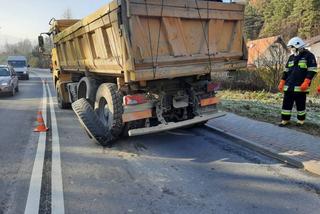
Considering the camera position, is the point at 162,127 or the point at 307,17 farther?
the point at 307,17

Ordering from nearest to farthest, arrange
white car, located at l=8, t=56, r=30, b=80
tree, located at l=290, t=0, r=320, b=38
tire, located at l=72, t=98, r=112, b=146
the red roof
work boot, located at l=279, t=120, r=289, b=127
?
tire, located at l=72, t=98, r=112, b=146 → work boot, located at l=279, t=120, r=289, b=127 → the red roof → white car, located at l=8, t=56, r=30, b=80 → tree, located at l=290, t=0, r=320, b=38

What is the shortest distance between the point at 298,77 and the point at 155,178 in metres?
4.19

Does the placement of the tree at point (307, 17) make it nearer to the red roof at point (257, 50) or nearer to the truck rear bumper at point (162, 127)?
the red roof at point (257, 50)

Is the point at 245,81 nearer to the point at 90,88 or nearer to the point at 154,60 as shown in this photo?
the point at 90,88

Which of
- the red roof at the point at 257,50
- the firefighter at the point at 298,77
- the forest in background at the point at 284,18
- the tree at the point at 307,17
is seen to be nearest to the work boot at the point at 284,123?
the firefighter at the point at 298,77

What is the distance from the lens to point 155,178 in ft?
16.4

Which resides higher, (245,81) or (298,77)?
(298,77)

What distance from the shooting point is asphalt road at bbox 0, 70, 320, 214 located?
411 centimetres

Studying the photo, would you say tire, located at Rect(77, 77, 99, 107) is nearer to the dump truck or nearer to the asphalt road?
the dump truck

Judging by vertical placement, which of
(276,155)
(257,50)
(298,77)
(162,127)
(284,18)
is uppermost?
(284,18)

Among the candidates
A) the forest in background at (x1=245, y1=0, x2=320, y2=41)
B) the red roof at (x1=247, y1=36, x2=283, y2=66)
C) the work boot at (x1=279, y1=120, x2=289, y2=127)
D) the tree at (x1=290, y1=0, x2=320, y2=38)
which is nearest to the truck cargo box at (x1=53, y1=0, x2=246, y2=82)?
the work boot at (x1=279, y1=120, x2=289, y2=127)

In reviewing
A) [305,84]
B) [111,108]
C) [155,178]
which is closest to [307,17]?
[305,84]

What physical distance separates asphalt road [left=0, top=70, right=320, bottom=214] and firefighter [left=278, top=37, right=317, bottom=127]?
174 centimetres

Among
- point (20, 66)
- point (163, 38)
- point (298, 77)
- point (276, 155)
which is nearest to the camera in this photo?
point (276, 155)
